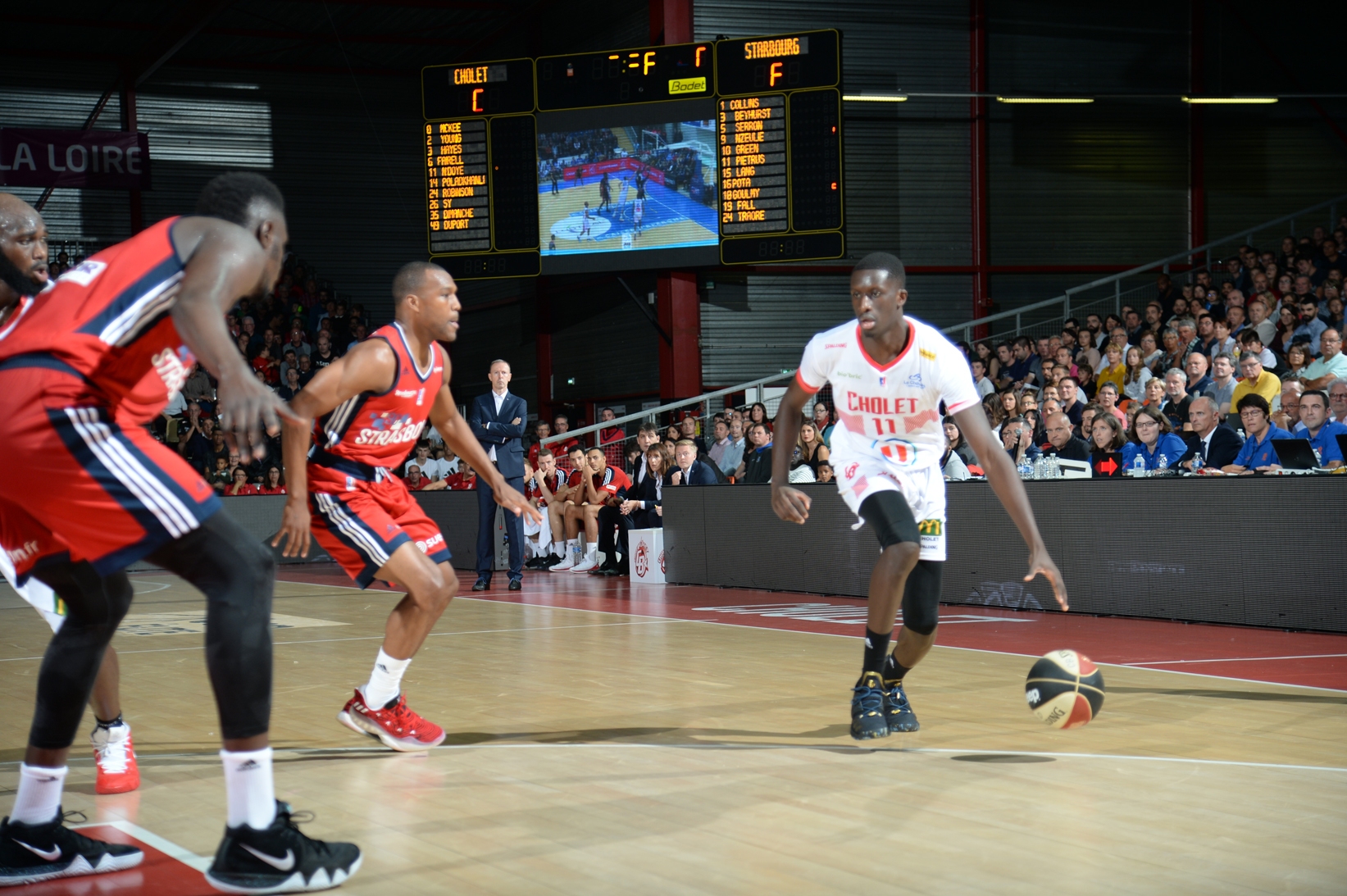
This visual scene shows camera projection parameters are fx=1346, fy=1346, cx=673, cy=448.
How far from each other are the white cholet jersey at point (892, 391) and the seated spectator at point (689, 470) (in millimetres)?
7945

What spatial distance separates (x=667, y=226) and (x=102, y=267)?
14.3 metres

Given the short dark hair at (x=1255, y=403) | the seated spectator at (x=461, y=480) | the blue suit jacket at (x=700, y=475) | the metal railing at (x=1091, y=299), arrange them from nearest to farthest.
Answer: the short dark hair at (x=1255, y=403) → the blue suit jacket at (x=700, y=475) → the seated spectator at (x=461, y=480) → the metal railing at (x=1091, y=299)

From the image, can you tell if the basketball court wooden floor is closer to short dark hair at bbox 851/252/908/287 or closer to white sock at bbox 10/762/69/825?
white sock at bbox 10/762/69/825

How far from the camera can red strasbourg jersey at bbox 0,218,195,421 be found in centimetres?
321

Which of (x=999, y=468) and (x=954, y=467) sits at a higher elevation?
Result: (x=999, y=468)

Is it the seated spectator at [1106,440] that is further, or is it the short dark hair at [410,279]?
the seated spectator at [1106,440]

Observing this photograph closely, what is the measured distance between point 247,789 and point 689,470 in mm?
10758

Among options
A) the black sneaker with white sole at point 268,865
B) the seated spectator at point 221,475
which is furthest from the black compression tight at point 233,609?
the seated spectator at point 221,475

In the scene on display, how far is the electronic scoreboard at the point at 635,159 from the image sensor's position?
1616cm

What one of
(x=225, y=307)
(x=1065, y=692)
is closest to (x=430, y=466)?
(x=1065, y=692)

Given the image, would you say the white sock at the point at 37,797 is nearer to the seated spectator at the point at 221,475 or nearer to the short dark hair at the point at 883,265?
the short dark hair at the point at 883,265

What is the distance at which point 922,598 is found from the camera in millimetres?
5438

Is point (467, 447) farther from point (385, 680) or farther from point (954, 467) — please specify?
point (954, 467)

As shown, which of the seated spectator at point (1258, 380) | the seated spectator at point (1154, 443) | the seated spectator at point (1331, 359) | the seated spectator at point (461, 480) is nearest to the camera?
the seated spectator at point (1154, 443)
